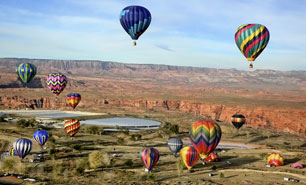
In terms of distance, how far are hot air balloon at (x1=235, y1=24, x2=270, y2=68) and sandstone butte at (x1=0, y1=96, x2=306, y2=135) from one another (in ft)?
175

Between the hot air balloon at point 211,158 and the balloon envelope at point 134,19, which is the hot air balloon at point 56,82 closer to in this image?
the balloon envelope at point 134,19

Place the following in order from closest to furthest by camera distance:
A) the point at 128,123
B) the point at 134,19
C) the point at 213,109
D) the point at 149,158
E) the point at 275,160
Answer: the point at 149,158, the point at 275,160, the point at 134,19, the point at 128,123, the point at 213,109

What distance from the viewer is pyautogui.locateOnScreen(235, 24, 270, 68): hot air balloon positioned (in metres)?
43.5

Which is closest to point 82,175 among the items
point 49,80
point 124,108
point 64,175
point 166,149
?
point 64,175

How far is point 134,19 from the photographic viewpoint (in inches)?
1836

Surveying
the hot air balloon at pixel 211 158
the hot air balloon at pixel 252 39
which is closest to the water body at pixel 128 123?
the hot air balloon at pixel 211 158

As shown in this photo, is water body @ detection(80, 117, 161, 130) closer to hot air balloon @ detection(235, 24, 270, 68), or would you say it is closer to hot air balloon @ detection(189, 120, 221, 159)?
hot air balloon @ detection(235, 24, 270, 68)

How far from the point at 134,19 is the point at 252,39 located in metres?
15.5

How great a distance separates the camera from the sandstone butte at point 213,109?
96.1 metres

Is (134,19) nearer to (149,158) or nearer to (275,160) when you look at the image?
(149,158)

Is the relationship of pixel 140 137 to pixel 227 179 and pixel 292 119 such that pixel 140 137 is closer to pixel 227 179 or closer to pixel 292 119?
pixel 227 179

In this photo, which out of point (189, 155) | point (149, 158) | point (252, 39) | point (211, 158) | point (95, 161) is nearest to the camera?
point (149, 158)

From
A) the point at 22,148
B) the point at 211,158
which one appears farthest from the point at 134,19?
the point at 22,148

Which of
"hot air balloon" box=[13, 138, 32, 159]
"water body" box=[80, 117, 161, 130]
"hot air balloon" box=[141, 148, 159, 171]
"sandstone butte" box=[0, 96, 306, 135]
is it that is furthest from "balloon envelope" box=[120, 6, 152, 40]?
"sandstone butte" box=[0, 96, 306, 135]
